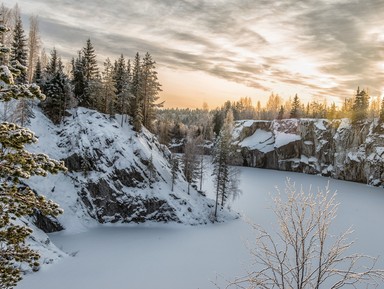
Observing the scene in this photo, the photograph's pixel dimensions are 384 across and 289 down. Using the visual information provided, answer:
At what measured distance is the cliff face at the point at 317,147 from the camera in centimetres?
7331

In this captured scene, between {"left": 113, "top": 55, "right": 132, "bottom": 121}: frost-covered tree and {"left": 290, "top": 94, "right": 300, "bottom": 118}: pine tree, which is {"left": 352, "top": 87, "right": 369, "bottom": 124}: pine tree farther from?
{"left": 113, "top": 55, "right": 132, "bottom": 121}: frost-covered tree

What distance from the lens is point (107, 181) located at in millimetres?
39656

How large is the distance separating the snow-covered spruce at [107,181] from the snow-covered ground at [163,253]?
6.45 ft

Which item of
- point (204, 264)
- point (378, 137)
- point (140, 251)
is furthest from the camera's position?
point (378, 137)

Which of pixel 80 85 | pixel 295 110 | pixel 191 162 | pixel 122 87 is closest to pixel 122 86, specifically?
pixel 122 87

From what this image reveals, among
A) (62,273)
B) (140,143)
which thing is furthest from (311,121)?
(62,273)

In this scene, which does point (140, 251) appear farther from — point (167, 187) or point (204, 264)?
point (167, 187)

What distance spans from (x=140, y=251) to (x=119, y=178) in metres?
13.4

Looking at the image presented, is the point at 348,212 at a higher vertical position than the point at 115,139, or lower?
lower

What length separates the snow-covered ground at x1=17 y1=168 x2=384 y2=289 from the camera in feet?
75.2

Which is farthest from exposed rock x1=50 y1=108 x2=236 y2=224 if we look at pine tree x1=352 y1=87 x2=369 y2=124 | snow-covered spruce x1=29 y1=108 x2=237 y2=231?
pine tree x1=352 y1=87 x2=369 y2=124

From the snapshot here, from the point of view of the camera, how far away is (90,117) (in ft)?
151

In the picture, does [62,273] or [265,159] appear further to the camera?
[265,159]

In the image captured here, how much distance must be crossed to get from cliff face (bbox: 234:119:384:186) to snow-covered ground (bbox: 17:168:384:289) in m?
32.2
